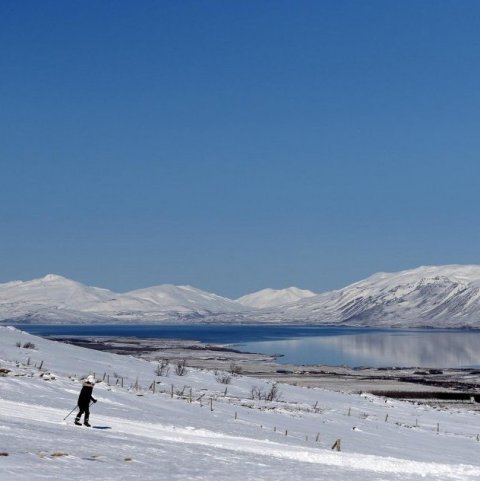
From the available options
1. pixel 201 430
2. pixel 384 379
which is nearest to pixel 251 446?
pixel 201 430

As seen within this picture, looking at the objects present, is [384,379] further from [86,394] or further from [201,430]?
[86,394]

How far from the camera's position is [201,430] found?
2295 cm

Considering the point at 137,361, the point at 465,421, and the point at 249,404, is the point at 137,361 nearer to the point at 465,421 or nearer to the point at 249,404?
the point at 249,404

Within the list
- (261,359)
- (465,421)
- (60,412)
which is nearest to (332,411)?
(465,421)

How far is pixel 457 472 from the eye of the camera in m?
18.8

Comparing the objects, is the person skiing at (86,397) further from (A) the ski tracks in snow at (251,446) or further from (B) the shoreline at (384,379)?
(B) the shoreline at (384,379)

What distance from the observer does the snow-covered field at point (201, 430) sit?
14.8 meters

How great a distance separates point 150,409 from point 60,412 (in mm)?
4932

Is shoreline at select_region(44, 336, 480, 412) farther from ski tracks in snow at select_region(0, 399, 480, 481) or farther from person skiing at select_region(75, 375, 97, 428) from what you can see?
person skiing at select_region(75, 375, 97, 428)

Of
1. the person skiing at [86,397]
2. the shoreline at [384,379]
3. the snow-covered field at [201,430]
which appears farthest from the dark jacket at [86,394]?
the shoreline at [384,379]

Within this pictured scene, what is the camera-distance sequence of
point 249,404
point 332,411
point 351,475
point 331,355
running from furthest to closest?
point 331,355 < point 332,411 < point 249,404 < point 351,475

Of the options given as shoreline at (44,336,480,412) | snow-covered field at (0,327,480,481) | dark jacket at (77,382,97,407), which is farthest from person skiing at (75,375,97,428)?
shoreline at (44,336,480,412)

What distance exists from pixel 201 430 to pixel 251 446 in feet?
9.27

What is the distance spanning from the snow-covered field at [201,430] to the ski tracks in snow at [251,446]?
0.05m
